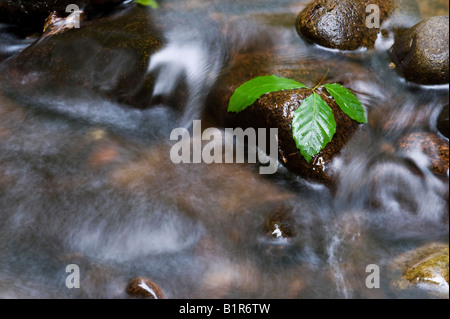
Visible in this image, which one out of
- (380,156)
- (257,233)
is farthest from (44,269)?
(380,156)

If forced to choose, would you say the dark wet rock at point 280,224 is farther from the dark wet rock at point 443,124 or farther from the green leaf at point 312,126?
the dark wet rock at point 443,124

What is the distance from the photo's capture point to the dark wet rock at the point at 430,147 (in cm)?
339

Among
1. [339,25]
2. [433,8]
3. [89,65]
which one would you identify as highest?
[89,65]

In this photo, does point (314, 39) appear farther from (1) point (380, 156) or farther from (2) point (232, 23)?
(1) point (380, 156)

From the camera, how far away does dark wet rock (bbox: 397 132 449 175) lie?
133 inches

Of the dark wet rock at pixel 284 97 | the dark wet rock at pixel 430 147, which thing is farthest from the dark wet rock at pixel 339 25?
the dark wet rock at pixel 430 147

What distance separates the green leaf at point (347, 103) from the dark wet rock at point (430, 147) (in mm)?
436

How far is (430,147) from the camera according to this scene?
3.47 metres

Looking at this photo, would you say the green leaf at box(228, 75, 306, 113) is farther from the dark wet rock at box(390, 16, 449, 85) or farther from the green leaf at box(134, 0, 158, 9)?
the green leaf at box(134, 0, 158, 9)

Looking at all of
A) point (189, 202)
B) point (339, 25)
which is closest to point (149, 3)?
point (339, 25)

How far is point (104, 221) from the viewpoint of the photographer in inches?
119

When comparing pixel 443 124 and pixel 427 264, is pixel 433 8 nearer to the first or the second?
pixel 443 124

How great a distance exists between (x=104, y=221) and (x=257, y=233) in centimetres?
109

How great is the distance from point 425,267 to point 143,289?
188 centimetres
